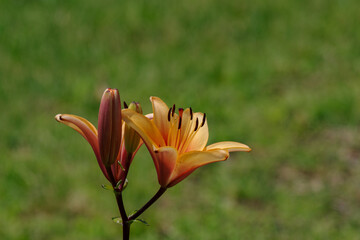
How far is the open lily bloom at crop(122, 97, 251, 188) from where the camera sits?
2.88 feet

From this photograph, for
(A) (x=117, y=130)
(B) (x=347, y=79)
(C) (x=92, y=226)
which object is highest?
(A) (x=117, y=130)

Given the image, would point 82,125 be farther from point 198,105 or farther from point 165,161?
point 198,105

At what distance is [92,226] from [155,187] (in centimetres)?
49

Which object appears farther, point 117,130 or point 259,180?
point 259,180

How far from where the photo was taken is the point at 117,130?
0.89 metres

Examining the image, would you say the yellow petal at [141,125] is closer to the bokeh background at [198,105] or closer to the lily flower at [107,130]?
the lily flower at [107,130]

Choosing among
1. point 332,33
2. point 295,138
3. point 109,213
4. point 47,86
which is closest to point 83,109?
point 47,86

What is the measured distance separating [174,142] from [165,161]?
0.12m

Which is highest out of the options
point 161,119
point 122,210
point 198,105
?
Result: point 161,119

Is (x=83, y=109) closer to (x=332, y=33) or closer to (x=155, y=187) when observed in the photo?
(x=155, y=187)

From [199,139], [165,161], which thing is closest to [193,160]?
[165,161]

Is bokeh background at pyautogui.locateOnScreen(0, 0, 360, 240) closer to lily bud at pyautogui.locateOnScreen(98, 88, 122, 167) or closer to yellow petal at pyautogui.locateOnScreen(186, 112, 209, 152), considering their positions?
yellow petal at pyautogui.locateOnScreen(186, 112, 209, 152)

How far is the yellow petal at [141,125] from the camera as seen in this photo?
33.9 inches

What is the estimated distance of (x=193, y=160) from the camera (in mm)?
889
